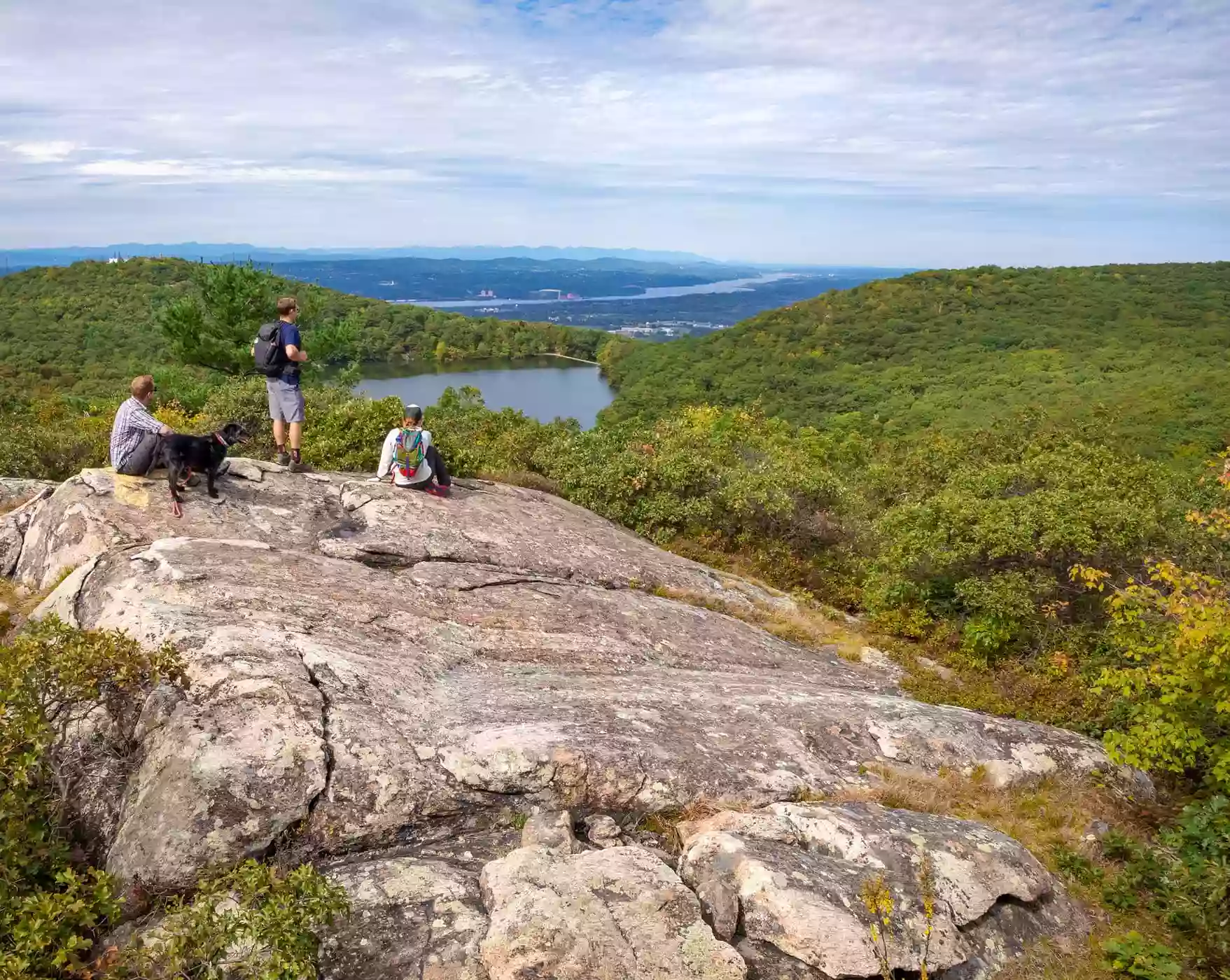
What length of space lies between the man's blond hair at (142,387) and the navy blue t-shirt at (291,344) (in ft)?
5.93

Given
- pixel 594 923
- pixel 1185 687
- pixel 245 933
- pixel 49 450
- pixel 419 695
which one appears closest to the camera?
pixel 245 933

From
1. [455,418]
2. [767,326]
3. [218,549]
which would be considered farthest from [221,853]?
[767,326]

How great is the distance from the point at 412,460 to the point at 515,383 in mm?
86887

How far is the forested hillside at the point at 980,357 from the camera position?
172 feet

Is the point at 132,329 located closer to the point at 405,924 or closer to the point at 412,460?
the point at 412,460

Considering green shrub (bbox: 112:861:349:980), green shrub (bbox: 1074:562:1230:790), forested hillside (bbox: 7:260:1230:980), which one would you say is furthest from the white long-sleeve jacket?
green shrub (bbox: 1074:562:1230:790)

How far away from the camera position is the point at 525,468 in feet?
53.2

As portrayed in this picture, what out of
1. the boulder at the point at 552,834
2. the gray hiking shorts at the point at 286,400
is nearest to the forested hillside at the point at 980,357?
the gray hiking shorts at the point at 286,400

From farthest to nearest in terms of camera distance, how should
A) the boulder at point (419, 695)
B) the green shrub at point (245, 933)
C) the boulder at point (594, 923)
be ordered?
the boulder at point (419, 695) → the boulder at point (594, 923) → the green shrub at point (245, 933)

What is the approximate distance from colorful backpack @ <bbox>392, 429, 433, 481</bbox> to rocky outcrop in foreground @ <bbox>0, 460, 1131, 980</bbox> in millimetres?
1316

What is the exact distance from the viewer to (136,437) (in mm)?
8289

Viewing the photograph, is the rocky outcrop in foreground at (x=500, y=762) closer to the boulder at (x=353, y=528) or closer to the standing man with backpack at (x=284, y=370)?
the boulder at (x=353, y=528)

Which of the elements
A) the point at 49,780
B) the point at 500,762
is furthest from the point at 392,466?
the point at 49,780

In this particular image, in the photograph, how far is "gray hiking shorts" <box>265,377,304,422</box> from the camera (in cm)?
982
